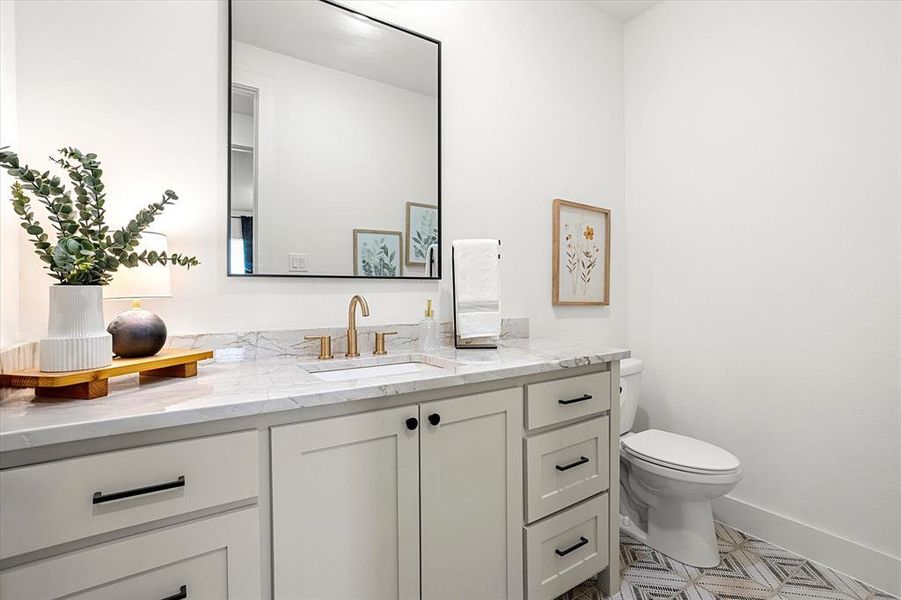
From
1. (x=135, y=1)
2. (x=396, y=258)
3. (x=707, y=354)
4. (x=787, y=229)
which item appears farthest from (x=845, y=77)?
(x=135, y=1)

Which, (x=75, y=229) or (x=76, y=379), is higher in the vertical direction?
(x=75, y=229)

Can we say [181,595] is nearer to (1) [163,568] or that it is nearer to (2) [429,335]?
(1) [163,568]

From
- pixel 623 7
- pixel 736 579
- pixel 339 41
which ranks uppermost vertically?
pixel 623 7

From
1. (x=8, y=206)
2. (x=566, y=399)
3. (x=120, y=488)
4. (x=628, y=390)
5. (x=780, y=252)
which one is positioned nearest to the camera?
(x=120, y=488)

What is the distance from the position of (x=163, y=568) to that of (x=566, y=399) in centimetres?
116

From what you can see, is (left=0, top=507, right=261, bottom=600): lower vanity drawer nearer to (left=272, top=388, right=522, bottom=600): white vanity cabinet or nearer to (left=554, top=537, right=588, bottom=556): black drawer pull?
(left=272, top=388, right=522, bottom=600): white vanity cabinet

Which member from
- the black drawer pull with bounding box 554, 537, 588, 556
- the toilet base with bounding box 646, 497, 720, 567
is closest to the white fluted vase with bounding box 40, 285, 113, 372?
the black drawer pull with bounding box 554, 537, 588, 556

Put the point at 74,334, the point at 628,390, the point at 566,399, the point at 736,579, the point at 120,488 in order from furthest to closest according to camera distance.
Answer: the point at 628,390 < the point at 736,579 < the point at 566,399 < the point at 74,334 < the point at 120,488

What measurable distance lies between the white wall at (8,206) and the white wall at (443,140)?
4 cm

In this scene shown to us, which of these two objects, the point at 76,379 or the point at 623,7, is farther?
the point at 623,7

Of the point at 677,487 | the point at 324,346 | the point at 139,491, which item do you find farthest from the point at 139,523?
the point at 677,487

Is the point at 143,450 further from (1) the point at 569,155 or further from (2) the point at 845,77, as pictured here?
(2) the point at 845,77

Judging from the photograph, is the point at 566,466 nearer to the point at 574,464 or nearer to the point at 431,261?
the point at 574,464

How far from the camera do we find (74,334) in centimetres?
100
